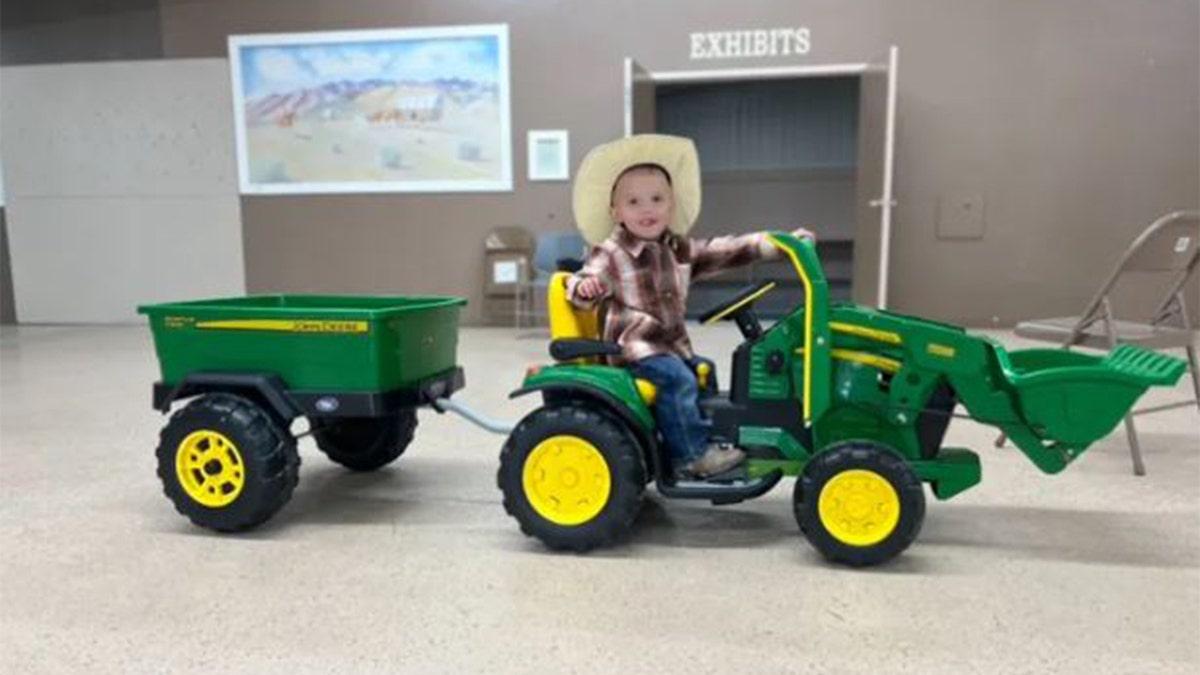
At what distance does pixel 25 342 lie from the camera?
602 centimetres

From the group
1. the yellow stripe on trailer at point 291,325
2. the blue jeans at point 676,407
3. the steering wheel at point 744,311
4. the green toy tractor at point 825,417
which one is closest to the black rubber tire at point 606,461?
the green toy tractor at point 825,417

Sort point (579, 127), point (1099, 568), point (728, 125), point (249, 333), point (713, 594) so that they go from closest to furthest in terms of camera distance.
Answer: point (713, 594)
point (1099, 568)
point (249, 333)
point (579, 127)
point (728, 125)

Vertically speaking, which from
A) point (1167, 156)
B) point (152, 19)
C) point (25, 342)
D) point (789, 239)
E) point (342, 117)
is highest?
point (152, 19)

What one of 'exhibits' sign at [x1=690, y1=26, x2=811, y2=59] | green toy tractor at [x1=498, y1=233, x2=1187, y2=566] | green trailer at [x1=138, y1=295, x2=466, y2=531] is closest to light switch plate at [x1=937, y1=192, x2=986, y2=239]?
'exhibits' sign at [x1=690, y1=26, x2=811, y2=59]

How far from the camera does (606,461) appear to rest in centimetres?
193

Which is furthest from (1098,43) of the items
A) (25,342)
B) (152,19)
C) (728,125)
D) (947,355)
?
(25,342)

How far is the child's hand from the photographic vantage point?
1.98 metres

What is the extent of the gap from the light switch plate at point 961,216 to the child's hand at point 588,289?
4.89 metres

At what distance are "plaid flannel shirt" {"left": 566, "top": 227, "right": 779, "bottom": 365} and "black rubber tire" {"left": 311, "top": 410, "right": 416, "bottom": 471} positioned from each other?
35.5 inches

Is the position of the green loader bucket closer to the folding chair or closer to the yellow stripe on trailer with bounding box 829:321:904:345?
the yellow stripe on trailer with bounding box 829:321:904:345

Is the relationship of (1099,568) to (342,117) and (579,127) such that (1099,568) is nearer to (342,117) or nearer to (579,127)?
(579,127)

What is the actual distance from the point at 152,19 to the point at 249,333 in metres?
5.98

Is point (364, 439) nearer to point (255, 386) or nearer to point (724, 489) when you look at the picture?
point (255, 386)

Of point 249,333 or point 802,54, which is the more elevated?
point 802,54
